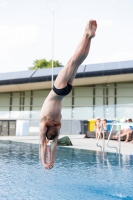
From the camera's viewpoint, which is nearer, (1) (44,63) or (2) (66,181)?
(2) (66,181)

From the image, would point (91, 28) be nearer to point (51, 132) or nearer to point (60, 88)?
point (60, 88)

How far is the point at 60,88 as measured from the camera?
3.24 metres

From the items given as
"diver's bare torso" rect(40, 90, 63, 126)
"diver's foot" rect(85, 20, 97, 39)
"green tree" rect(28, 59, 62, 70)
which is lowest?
"diver's bare torso" rect(40, 90, 63, 126)

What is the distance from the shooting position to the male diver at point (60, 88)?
3.26 meters

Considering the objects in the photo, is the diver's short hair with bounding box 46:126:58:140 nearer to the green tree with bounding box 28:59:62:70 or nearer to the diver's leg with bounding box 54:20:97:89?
the diver's leg with bounding box 54:20:97:89

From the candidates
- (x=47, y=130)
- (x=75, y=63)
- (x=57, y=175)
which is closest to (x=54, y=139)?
(x=47, y=130)

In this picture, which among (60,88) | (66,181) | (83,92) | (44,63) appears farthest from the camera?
(44,63)

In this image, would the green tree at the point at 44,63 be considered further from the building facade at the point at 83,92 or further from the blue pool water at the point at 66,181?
the blue pool water at the point at 66,181

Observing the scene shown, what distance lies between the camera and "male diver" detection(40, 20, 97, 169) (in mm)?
3256

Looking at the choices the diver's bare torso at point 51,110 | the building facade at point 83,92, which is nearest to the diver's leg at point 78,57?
the diver's bare torso at point 51,110

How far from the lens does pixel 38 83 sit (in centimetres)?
2314

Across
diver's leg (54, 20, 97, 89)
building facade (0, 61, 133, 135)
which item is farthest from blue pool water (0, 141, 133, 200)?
building facade (0, 61, 133, 135)

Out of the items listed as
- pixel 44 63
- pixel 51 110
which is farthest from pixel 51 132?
pixel 44 63

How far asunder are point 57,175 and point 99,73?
52.5ft
